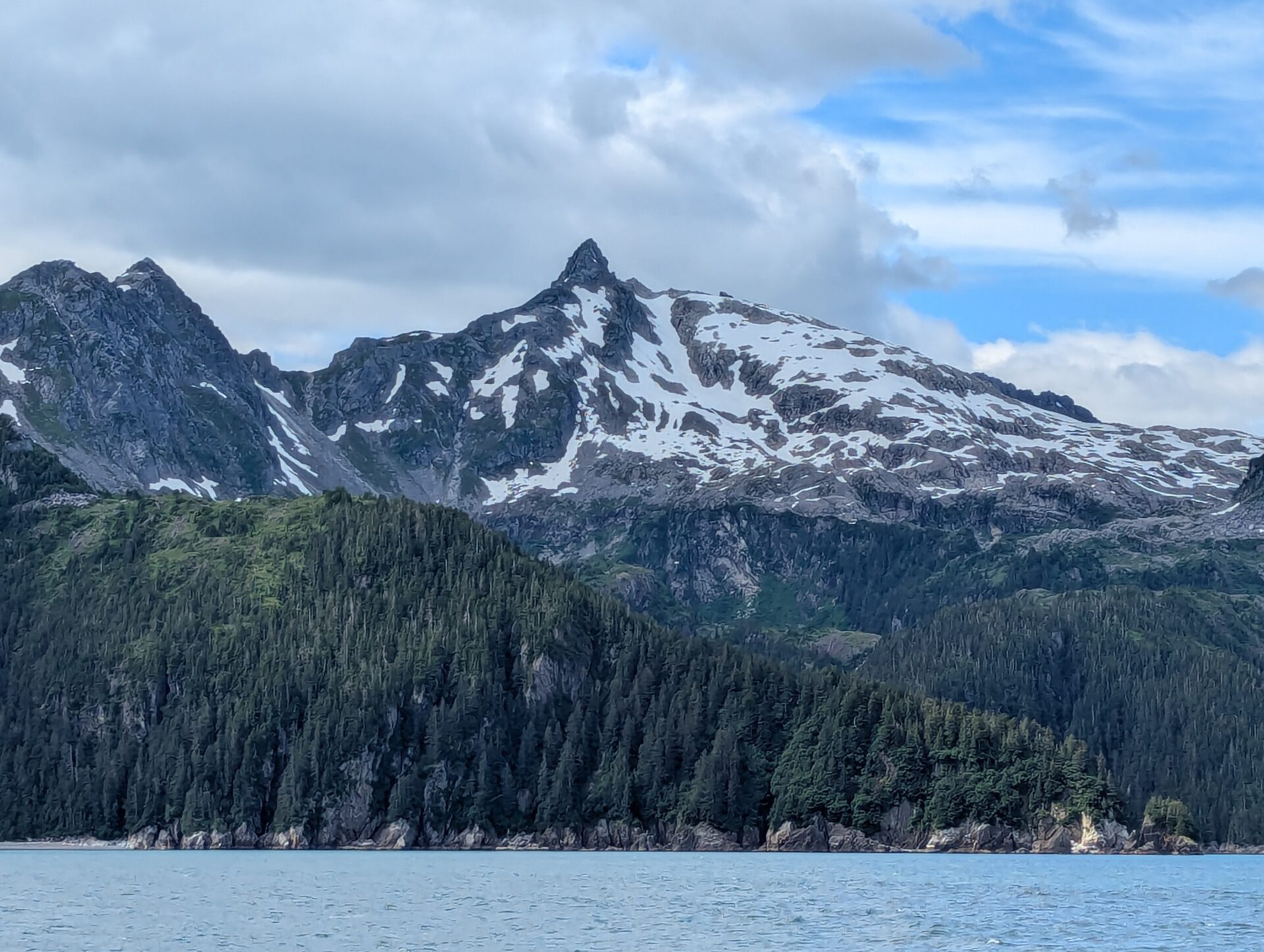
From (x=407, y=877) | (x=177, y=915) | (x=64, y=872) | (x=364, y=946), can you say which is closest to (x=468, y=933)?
(x=364, y=946)

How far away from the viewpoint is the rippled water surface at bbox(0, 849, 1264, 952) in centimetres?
11919

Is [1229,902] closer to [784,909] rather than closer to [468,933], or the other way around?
[784,909]

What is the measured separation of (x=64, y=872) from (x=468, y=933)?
8337 cm

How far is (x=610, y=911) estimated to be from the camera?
466ft

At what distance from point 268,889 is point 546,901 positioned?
→ 90.3ft

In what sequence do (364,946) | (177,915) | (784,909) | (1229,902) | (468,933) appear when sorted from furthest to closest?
(1229,902)
(784,909)
(177,915)
(468,933)
(364,946)

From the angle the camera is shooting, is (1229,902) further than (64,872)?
No

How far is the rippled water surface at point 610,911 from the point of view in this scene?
391ft

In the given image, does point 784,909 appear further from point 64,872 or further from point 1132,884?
point 64,872

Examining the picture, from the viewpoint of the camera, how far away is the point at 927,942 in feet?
394

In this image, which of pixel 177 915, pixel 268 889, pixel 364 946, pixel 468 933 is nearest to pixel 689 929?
pixel 468 933

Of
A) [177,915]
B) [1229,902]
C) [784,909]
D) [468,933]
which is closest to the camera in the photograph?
[468,933]

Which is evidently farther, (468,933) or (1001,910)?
(1001,910)

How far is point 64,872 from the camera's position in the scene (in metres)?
192
